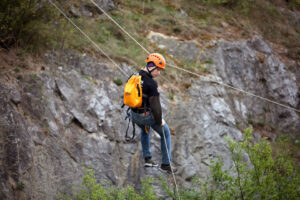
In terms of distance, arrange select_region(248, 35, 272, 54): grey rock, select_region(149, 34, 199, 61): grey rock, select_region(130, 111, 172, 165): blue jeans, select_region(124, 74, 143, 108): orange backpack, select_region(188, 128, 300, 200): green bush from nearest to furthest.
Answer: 1. select_region(124, 74, 143, 108): orange backpack
2. select_region(130, 111, 172, 165): blue jeans
3. select_region(188, 128, 300, 200): green bush
4. select_region(149, 34, 199, 61): grey rock
5. select_region(248, 35, 272, 54): grey rock

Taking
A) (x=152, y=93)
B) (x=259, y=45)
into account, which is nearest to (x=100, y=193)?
(x=152, y=93)

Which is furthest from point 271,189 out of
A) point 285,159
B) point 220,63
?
point 220,63

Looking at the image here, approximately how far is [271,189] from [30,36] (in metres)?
7.08

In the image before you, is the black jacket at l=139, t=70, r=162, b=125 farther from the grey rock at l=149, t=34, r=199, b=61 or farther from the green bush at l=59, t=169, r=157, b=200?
the grey rock at l=149, t=34, r=199, b=61

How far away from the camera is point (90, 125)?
8.28 metres

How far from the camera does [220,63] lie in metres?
12.1

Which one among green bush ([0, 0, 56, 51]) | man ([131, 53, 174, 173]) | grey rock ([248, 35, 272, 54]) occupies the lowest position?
grey rock ([248, 35, 272, 54])

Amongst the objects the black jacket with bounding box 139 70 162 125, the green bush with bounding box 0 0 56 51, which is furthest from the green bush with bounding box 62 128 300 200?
the green bush with bounding box 0 0 56 51

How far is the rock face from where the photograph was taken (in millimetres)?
6906

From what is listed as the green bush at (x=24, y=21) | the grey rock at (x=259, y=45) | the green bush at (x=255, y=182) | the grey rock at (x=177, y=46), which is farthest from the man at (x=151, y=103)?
the grey rock at (x=259, y=45)

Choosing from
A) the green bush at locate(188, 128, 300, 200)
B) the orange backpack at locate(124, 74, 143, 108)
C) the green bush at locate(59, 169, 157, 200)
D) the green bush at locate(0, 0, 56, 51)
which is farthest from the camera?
the green bush at locate(0, 0, 56, 51)

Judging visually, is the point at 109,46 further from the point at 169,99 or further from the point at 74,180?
the point at 74,180

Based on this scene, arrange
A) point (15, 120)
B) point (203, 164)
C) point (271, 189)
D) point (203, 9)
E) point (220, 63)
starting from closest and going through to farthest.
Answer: point (271, 189) < point (15, 120) < point (203, 164) < point (220, 63) < point (203, 9)

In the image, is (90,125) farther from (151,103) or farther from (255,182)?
A: (255,182)
